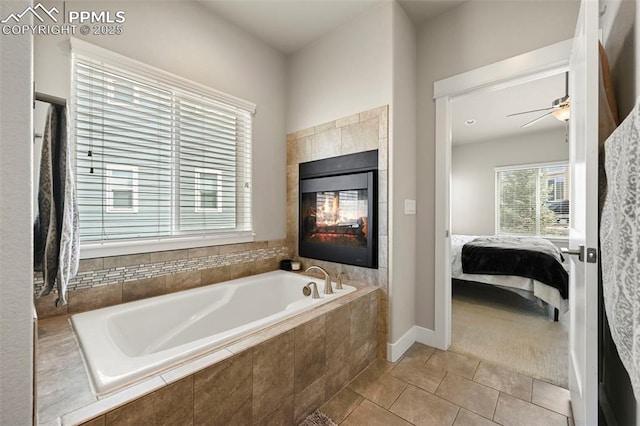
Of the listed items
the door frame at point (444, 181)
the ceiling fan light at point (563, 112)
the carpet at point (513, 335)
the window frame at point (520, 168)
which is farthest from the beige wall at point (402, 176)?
the window frame at point (520, 168)

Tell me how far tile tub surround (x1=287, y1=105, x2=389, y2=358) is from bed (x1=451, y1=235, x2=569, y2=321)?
Answer: 5.49 ft

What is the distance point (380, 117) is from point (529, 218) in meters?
5.01

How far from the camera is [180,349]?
1.18 metres

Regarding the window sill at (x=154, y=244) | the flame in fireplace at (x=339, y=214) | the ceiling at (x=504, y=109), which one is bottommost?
the window sill at (x=154, y=244)

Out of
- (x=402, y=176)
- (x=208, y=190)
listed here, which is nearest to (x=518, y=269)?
(x=402, y=176)

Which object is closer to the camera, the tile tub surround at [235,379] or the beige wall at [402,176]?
the tile tub surround at [235,379]

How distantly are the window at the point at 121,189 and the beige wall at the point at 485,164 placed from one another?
6279 millimetres

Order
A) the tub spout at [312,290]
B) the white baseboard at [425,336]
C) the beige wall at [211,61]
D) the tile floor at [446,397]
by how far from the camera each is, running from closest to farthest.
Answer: the tile floor at [446,397] → the beige wall at [211,61] → the tub spout at [312,290] → the white baseboard at [425,336]

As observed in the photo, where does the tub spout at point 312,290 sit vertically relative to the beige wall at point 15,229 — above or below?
below

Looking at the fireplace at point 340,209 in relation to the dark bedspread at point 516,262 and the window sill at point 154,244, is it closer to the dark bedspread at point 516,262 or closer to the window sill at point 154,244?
the window sill at point 154,244

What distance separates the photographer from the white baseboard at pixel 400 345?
6.86 feet

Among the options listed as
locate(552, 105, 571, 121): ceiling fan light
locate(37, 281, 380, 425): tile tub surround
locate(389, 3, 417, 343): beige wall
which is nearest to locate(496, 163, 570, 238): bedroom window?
locate(552, 105, 571, 121): ceiling fan light

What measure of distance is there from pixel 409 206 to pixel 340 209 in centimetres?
61

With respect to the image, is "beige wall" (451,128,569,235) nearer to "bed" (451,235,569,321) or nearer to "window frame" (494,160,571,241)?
"window frame" (494,160,571,241)
